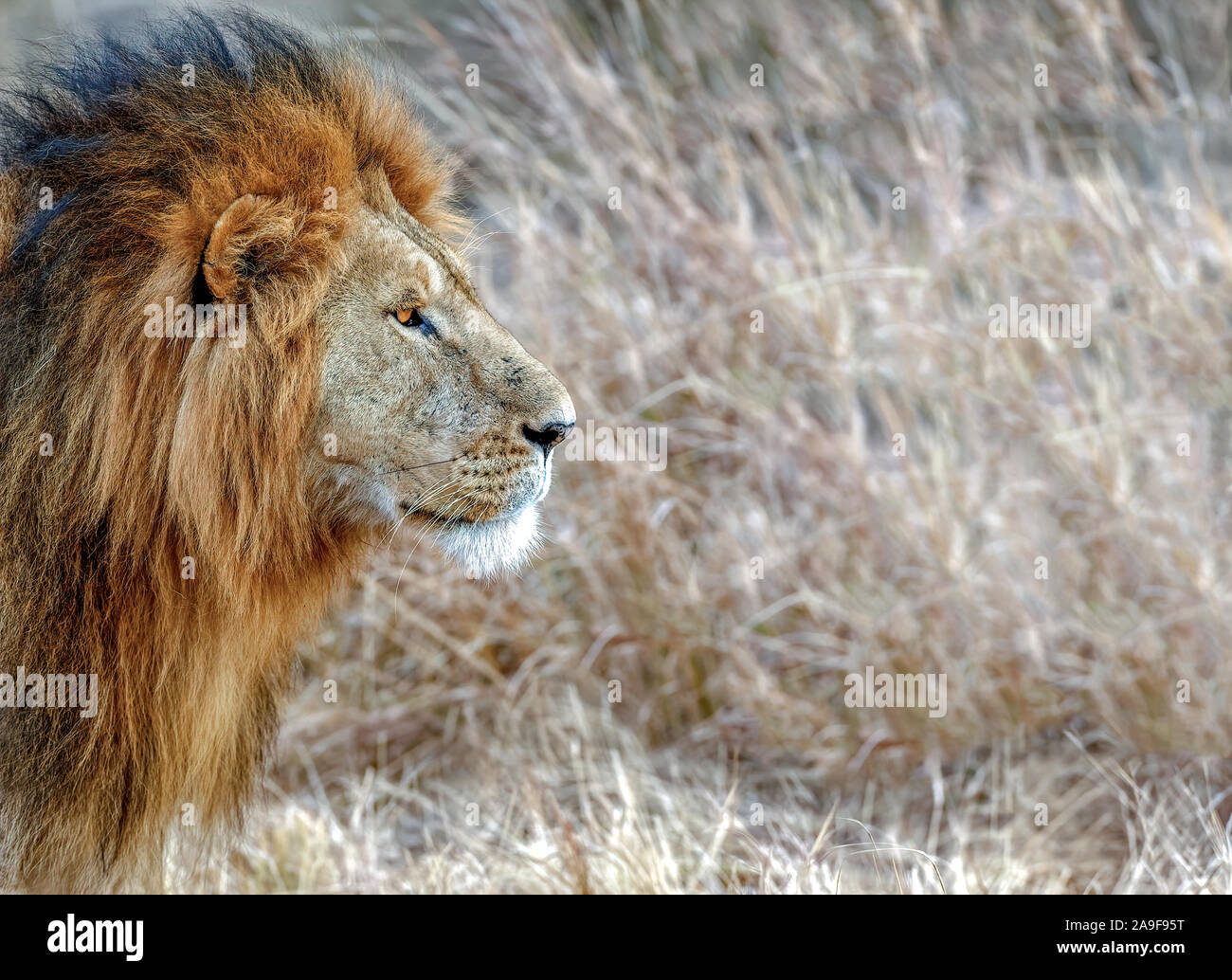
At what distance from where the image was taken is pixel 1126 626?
404cm

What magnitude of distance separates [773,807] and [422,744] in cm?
119

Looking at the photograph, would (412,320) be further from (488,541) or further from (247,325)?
(488,541)

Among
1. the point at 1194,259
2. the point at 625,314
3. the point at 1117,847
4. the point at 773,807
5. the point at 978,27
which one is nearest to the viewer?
the point at 1117,847

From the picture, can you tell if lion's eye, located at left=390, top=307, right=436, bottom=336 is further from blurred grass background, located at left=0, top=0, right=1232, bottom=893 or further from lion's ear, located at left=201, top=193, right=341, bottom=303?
blurred grass background, located at left=0, top=0, right=1232, bottom=893

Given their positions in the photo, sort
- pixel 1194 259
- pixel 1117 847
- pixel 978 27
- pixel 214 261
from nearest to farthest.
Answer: pixel 214 261
pixel 1117 847
pixel 1194 259
pixel 978 27

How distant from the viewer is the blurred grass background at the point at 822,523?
12.6ft

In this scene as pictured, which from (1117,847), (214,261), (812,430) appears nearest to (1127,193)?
(812,430)

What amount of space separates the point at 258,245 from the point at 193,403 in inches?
11.6

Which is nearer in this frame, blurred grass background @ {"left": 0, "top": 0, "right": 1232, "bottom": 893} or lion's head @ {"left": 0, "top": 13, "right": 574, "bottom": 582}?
lion's head @ {"left": 0, "top": 13, "right": 574, "bottom": 582}

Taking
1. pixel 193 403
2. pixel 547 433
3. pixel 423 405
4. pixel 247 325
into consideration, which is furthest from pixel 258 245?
pixel 547 433

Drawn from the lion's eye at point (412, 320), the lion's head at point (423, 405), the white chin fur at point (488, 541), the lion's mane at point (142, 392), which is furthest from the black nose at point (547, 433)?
the lion's mane at point (142, 392)

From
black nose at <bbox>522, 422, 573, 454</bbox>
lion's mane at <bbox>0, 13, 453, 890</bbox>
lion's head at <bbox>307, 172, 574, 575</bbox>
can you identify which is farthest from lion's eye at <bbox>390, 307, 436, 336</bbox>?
black nose at <bbox>522, 422, 573, 454</bbox>

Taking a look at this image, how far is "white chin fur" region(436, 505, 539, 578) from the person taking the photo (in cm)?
255

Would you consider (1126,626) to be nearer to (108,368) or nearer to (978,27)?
(978,27)
